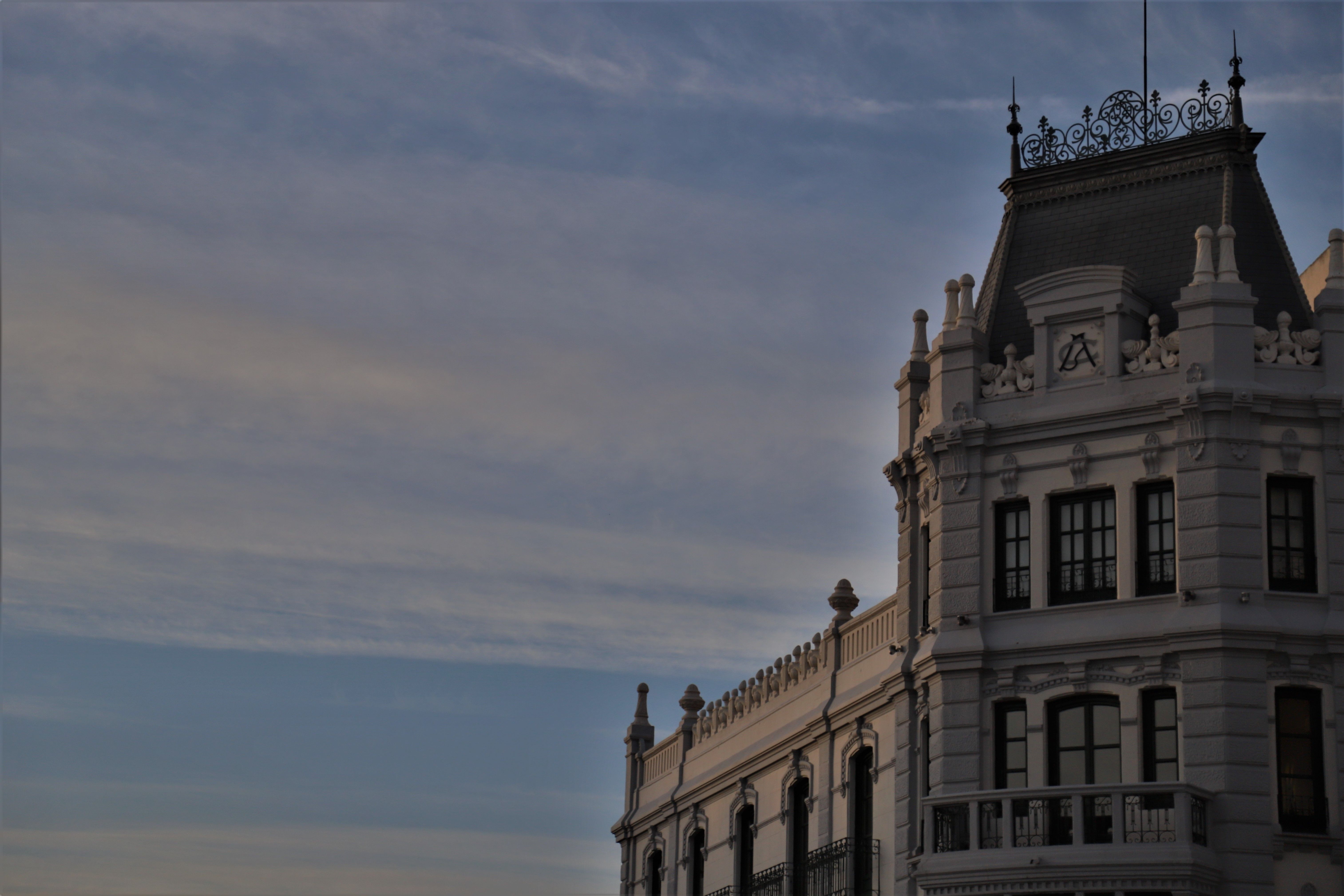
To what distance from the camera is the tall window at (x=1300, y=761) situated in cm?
3097

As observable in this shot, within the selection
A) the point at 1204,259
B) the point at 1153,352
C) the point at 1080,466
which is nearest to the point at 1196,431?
the point at 1153,352

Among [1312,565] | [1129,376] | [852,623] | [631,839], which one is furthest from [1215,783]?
[631,839]

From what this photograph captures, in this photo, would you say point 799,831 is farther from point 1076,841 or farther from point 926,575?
point 1076,841

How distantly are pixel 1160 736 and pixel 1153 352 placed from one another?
6.66m

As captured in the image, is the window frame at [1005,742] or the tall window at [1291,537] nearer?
the tall window at [1291,537]

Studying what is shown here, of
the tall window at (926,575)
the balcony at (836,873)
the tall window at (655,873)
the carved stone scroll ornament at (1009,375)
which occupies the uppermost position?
the carved stone scroll ornament at (1009,375)

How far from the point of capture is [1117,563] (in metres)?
33.0

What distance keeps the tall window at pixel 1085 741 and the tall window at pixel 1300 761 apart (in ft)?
8.57

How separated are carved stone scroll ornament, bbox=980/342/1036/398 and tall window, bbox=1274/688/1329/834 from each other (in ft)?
22.9

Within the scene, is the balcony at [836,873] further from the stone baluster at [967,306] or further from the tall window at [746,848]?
the stone baluster at [967,306]

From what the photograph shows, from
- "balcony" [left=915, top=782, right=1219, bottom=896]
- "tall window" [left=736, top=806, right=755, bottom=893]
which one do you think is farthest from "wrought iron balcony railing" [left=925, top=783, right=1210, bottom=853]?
"tall window" [left=736, top=806, right=755, bottom=893]

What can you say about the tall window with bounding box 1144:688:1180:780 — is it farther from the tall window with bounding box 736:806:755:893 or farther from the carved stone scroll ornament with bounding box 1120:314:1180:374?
the tall window with bounding box 736:806:755:893

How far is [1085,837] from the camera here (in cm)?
3078

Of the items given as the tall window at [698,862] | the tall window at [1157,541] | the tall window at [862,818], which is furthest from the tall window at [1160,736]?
the tall window at [698,862]
